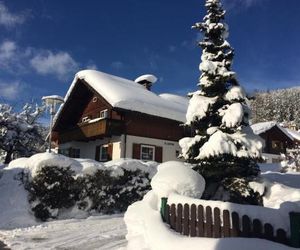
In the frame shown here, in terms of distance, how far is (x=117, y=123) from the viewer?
25.6 meters

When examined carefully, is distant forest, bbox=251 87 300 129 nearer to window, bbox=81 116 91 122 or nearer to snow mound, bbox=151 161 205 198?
window, bbox=81 116 91 122

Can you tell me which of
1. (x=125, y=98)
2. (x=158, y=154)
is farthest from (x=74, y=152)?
(x=125, y=98)

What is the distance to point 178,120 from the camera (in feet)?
90.9

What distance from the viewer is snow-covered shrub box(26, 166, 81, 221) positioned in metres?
13.8

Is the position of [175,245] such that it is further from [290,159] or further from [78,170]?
[290,159]

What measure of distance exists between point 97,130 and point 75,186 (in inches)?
471

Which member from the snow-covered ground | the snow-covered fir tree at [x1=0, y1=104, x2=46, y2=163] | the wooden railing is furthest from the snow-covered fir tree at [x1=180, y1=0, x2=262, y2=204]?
the snow-covered fir tree at [x1=0, y1=104, x2=46, y2=163]

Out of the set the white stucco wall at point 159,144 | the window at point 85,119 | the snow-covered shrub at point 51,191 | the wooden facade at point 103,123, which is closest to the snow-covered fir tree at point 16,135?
the wooden facade at point 103,123

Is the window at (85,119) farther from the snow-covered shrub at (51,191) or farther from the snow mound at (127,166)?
the snow-covered shrub at (51,191)

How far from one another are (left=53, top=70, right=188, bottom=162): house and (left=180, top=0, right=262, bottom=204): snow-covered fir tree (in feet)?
36.4

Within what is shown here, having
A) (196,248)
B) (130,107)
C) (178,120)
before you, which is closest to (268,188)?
(196,248)

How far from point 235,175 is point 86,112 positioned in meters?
20.8

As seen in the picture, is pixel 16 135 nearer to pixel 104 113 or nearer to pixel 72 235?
pixel 104 113

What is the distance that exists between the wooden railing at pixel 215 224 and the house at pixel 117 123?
54.9 feet
